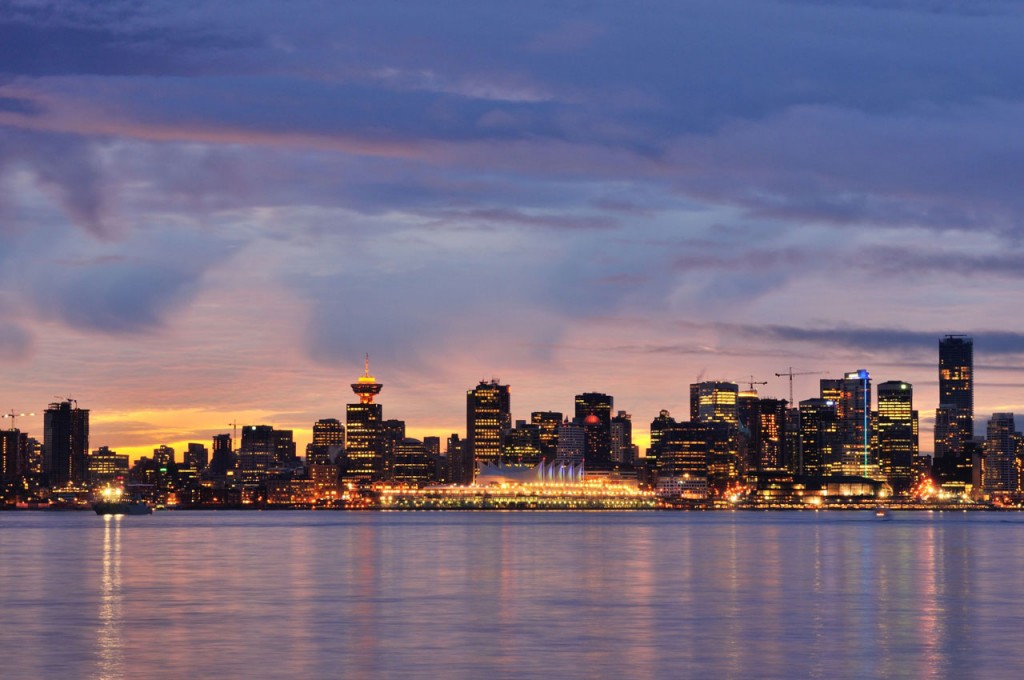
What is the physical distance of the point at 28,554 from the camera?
14425 centimetres

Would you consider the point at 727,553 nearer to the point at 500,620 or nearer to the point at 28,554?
the point at 28,554

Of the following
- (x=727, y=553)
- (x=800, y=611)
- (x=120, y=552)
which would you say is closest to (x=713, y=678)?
(x=800, y=611)

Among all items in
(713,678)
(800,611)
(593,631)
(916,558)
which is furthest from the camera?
(916,558)

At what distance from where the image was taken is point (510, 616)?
2785 inches

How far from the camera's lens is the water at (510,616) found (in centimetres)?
5244

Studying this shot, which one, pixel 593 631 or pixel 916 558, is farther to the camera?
pixel 916 558

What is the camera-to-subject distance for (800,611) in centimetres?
7425

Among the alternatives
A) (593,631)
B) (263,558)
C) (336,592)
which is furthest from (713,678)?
(263,558)

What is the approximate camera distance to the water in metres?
52.4

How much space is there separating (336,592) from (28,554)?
6697cm

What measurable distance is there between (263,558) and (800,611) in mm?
64995

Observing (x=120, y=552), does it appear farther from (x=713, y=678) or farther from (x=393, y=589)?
(x=713, y=678)

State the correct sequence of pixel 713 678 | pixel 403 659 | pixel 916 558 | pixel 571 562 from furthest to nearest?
pixel 916 558 → pixel 571 562 → pixel 403 659 → pixel 713 678

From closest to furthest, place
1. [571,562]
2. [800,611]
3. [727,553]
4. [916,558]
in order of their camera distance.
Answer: [800,611], [571,562], [916,558], [727,553]
